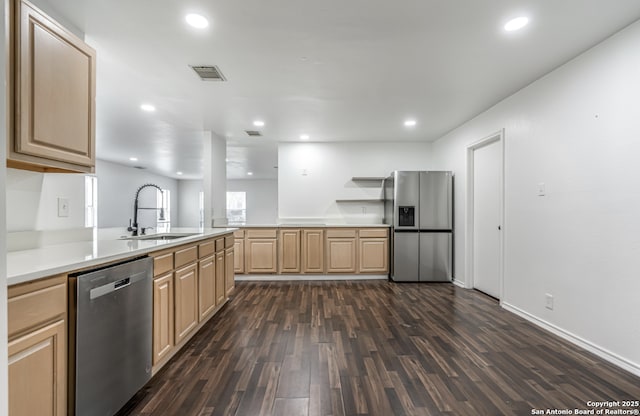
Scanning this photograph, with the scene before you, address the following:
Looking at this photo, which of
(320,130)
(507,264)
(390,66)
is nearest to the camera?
(390,66)

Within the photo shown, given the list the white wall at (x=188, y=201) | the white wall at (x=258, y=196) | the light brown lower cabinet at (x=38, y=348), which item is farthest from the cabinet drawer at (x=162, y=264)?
the white wall at (x=188, y=201)

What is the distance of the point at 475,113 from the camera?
3900 millimetres

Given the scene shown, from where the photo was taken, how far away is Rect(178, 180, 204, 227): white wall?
38.3ft

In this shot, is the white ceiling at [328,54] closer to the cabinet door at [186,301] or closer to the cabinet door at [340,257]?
the cabinet door at [186,301]

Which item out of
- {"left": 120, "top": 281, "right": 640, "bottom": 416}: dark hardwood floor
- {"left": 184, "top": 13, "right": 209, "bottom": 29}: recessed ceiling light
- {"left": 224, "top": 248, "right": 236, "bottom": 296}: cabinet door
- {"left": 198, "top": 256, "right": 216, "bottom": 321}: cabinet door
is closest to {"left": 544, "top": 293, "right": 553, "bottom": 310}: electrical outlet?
{"left": 120, "top": 281, "right": 640, "bottom": 416}: dark hardwood floor

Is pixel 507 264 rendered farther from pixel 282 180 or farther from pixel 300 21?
pixel 282 180

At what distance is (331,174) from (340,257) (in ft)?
5.35

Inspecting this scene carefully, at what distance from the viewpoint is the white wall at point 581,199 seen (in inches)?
81.9

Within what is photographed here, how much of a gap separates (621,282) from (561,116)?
147 centimetres

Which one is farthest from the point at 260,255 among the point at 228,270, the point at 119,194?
the point at 119,194

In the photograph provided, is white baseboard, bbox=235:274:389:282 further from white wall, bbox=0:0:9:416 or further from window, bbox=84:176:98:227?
window, bbox=84:176:98:227

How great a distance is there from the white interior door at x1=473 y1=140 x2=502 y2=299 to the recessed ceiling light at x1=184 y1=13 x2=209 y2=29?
11.2 ft

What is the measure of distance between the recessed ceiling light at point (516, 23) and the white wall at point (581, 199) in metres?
0.79

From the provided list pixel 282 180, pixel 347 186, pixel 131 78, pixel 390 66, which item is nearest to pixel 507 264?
pixel 390 66
